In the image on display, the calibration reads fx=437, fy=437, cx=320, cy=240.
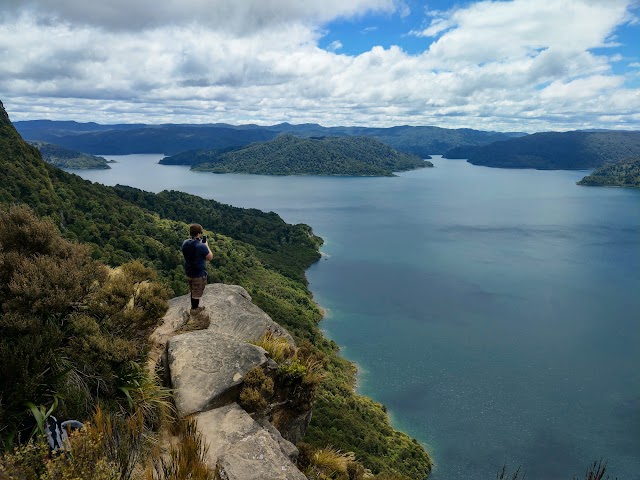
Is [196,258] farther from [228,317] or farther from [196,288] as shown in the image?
[228,317]

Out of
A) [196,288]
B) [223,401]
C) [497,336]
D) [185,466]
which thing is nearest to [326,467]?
[223,401]

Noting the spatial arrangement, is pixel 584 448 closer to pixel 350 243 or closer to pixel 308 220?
pixel 350 243

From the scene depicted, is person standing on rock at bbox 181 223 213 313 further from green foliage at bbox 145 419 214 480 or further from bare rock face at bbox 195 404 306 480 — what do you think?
green foliage at bbox 145 419 214 480

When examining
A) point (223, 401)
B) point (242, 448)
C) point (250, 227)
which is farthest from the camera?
point (250, 227)

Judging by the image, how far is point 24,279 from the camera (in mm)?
6895

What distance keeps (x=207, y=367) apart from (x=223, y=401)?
0.81 m

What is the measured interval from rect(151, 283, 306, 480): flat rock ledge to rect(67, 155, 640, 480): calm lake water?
35.0 m

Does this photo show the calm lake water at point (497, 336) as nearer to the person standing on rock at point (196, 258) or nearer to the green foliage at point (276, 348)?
the green foliage at point (276, 348)

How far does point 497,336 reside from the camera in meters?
62.8

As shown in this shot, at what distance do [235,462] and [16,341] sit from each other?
388cm

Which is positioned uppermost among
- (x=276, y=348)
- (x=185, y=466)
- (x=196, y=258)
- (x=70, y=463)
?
(x=196, y=258)

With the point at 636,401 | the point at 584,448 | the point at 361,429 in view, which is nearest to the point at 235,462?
the point at 361,429

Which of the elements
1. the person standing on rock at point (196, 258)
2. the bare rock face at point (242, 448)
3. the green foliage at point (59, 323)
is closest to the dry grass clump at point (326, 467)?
the bare rock face at point (242, 448)

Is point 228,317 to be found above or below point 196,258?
below
